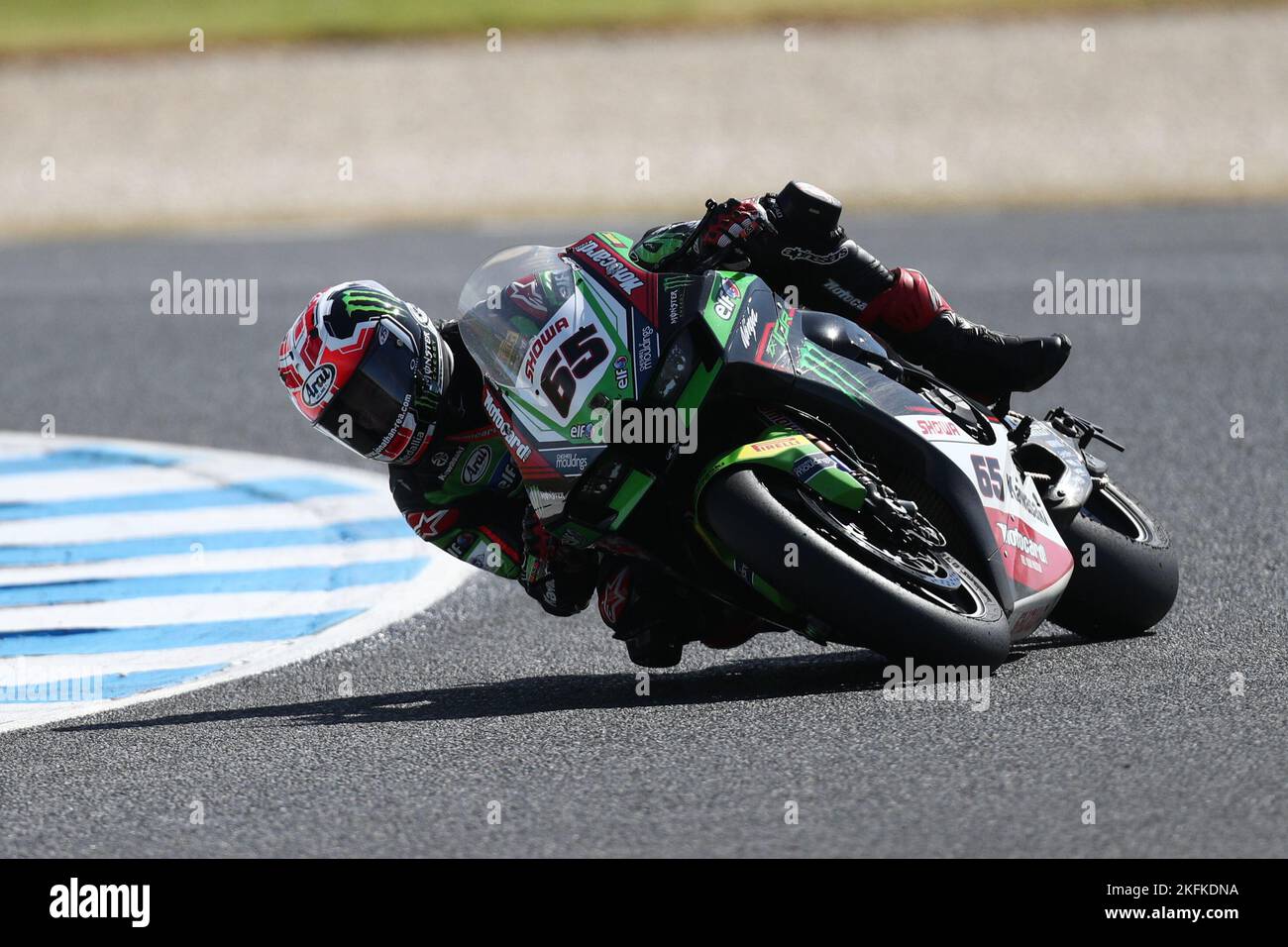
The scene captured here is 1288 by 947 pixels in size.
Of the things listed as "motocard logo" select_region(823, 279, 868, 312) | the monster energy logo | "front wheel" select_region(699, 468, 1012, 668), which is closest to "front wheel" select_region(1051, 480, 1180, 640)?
"front wheel" select_region(699, 468, 1012, 668)

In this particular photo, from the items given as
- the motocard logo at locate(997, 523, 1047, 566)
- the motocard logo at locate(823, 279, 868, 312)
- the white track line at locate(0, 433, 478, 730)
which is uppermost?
the motocard logo at locate(823, 279, 868, 312)

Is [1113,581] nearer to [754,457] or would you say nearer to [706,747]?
[754,457]

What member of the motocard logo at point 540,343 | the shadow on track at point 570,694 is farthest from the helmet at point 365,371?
the shadow on track at point 570,694

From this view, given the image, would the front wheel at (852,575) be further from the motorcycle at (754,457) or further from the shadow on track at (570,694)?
the shadow on track at (570,694)

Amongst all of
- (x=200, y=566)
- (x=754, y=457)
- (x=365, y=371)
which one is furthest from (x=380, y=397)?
(x=200, y=566)

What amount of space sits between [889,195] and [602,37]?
42.2 ft

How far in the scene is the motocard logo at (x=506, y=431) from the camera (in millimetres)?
5555

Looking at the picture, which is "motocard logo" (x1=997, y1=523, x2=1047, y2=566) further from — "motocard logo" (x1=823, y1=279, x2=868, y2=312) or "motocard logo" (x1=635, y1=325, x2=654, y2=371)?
"motocard logo" (x1=635, y1=325, x2=654, y2=371)

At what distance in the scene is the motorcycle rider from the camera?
5727mm

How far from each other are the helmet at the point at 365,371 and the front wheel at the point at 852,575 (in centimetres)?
109
